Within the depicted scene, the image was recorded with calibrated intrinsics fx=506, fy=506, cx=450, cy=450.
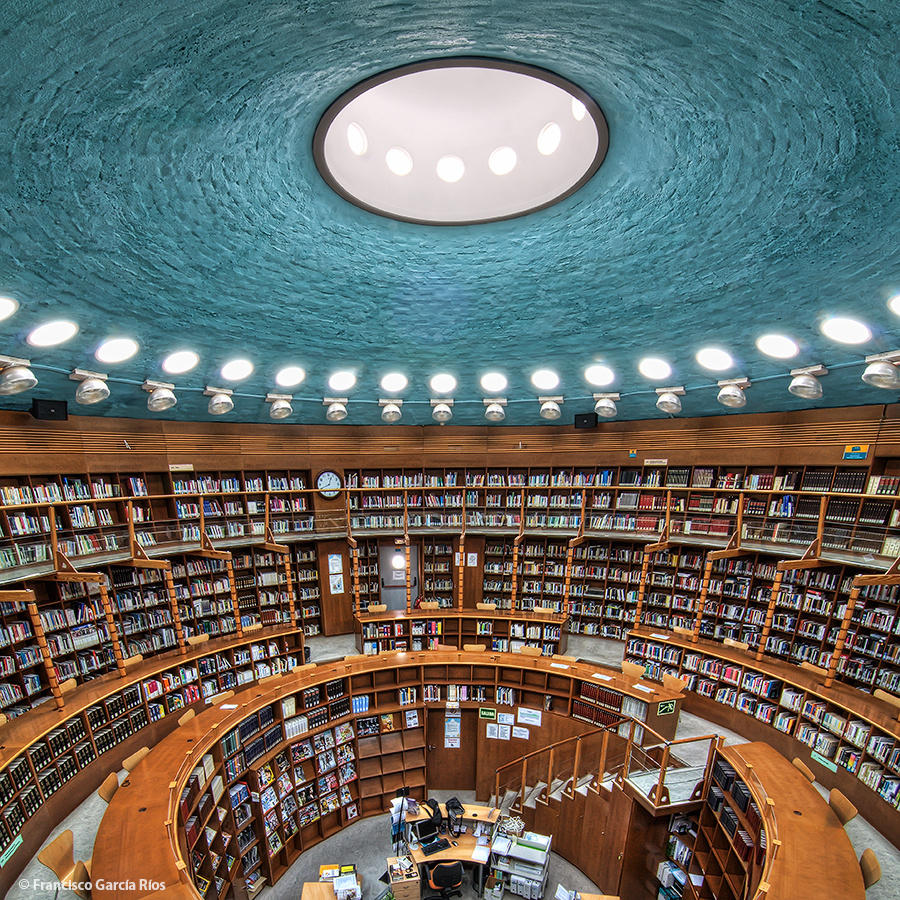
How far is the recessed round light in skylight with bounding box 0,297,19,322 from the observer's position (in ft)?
16.1

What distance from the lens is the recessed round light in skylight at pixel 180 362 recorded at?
723cm

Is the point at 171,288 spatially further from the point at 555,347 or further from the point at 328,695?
the point at 328,695

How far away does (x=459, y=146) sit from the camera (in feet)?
14.3

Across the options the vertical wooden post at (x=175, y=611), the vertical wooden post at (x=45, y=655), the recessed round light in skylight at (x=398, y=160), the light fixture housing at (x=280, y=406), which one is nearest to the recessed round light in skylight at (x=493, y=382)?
the light fixture housing at (x=280, y=406)

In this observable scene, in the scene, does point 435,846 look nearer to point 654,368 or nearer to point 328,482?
point 328,482

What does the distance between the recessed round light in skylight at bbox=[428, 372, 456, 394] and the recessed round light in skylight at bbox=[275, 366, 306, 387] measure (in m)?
2.34

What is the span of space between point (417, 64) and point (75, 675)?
355 inches

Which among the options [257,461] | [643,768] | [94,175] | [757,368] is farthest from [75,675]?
[757,368]

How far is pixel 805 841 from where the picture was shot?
4.99 meters

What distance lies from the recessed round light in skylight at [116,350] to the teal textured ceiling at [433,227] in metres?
0.17

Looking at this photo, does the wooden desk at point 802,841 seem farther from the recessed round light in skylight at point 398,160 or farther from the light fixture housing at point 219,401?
the light fixture housing at point 219,401

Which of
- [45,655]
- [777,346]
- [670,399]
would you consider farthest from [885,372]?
[45,655]

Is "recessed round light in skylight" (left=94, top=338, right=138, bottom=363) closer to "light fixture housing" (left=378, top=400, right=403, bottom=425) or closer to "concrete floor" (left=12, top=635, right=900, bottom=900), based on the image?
"light fixture housing" (left=378, top=400, right=403, bottom=425)

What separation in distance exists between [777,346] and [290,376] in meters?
7.44
